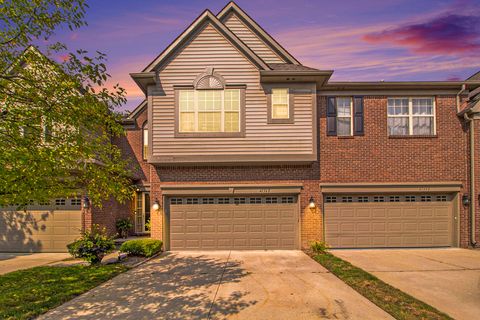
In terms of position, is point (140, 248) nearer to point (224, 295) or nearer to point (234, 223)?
→ point (234, 223)

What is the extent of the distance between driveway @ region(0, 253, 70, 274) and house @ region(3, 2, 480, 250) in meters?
2.07

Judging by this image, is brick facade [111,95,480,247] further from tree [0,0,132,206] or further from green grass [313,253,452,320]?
tree [0,0,132,206]

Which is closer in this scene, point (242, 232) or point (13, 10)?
point (13, 10)

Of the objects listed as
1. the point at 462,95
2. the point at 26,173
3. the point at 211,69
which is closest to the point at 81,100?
the point at 26,173

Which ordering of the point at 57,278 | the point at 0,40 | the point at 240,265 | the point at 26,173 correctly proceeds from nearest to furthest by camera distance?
the point at 26,173 → the point at 0,40 → the point at 57,278 → the point at 240,265

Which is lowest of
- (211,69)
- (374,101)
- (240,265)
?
(240,265)

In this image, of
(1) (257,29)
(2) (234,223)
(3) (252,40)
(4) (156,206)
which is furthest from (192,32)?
(2) (234,223)

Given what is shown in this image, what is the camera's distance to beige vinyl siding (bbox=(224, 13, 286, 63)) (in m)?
15.3

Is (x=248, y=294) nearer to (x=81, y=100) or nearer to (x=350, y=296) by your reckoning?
(x=350, y=296)

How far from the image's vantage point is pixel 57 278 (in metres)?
9.30

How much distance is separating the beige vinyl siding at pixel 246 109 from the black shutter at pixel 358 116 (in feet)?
7.45

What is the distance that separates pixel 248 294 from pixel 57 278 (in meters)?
6.42

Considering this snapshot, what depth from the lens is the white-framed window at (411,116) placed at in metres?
13.8

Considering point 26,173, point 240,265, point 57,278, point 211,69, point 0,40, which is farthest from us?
point 211,69
